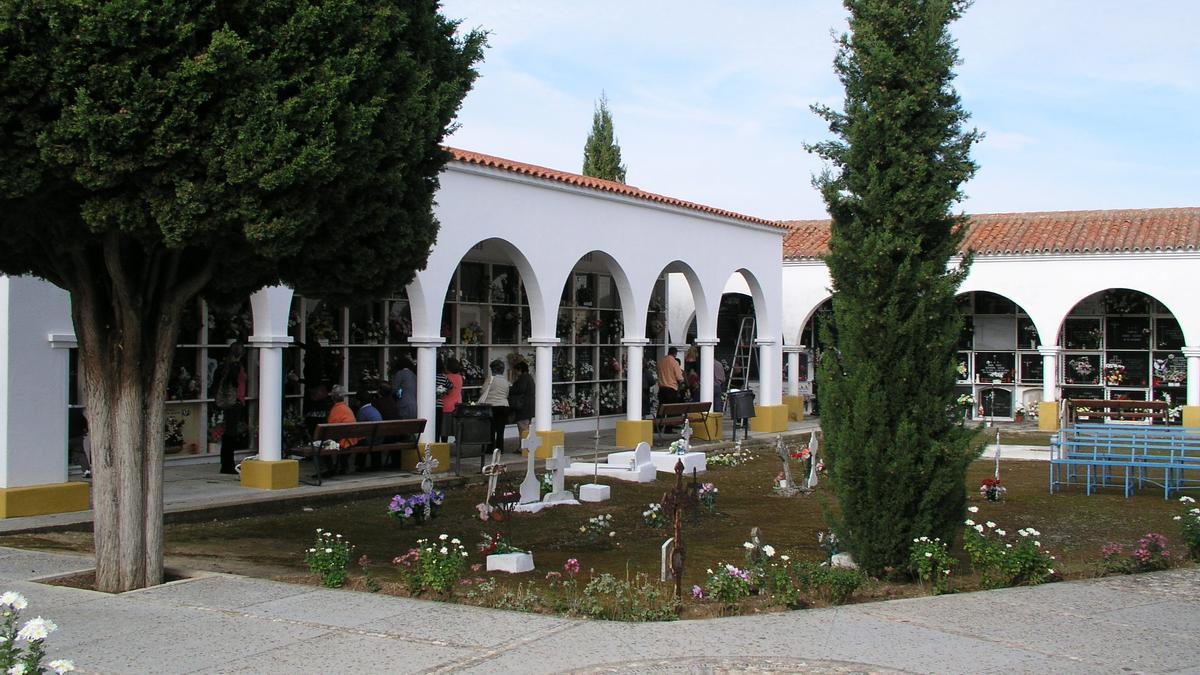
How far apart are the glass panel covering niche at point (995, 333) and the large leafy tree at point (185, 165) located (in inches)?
816

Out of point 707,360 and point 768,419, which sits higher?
point 707,360

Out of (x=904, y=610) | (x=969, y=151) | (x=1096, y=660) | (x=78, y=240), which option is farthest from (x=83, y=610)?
(x=969, y=151)

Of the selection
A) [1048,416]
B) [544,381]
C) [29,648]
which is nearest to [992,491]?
[544,381]

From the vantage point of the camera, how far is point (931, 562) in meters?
7.58

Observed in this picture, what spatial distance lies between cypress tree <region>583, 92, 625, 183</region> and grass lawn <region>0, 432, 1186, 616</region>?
26272mm

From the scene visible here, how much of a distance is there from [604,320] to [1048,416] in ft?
32.2

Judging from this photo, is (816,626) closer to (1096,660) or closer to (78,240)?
(1096,660)

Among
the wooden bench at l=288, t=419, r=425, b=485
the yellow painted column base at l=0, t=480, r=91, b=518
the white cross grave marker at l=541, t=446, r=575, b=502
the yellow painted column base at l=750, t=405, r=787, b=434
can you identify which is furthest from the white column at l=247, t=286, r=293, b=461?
the yellow painted column base at l=750, t=405, r=787, b=434

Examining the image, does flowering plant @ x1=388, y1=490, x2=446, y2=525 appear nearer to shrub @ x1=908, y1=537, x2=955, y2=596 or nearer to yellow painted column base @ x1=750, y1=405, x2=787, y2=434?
shrub @ x1=908, y1=537, x2=955, y2=596

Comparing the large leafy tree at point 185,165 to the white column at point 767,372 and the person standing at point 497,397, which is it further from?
the white column at point 767,372

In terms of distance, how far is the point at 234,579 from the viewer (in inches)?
297

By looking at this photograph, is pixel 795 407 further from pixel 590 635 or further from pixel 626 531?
pixel 590 635

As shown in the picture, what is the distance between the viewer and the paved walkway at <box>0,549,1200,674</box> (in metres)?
5.49

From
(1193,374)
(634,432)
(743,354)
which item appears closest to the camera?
(634,432)
